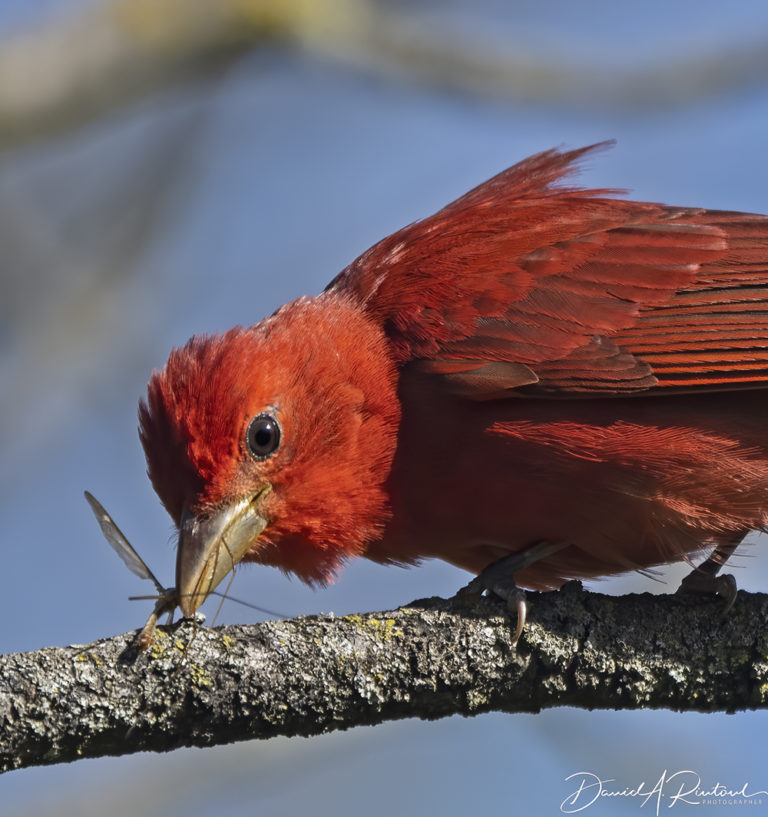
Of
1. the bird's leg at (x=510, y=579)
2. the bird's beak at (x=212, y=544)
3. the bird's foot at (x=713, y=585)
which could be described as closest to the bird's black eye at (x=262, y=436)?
the bird's beak at (x=212, y=544)

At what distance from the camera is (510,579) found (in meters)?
4.70

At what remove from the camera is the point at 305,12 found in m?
7.55

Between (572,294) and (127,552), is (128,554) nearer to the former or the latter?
(127,552)

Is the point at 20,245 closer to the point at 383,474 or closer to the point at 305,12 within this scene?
the point at 305,12

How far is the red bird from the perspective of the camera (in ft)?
15.6

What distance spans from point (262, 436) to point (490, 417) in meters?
0.93

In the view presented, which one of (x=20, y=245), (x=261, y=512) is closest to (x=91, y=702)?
(x=261, y=512)

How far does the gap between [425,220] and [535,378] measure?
48.3 inches

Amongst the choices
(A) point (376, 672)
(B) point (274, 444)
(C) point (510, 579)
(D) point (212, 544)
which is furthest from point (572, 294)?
(A) point (376, 672)

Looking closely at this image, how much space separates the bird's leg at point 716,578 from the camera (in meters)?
4.68

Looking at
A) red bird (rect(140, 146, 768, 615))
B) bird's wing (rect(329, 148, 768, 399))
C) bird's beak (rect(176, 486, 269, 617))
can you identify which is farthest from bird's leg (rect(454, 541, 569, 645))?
bird's beak (rect(176, 486, 269, 617))

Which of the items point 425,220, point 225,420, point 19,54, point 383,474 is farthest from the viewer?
point 19,54

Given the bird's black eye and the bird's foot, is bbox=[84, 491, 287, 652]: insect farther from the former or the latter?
the bird's foot

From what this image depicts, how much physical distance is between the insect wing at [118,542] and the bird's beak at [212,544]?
0.14m
